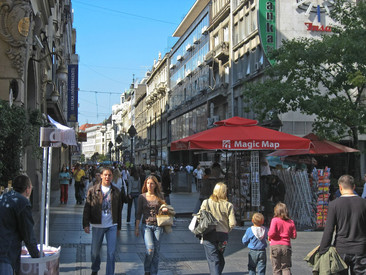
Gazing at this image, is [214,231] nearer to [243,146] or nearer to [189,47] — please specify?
[243,146]

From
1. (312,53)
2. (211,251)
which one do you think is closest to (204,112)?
(312,53)

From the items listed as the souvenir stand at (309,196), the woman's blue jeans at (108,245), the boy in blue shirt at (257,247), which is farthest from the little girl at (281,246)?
the souvenir stand at (309,196)

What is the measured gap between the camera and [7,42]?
14305mm

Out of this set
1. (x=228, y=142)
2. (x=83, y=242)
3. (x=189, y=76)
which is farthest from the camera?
(x=189, y=76)

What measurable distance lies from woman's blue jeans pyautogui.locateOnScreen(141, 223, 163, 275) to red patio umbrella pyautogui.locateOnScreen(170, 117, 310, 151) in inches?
219

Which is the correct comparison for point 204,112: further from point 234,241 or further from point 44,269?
point 44,269

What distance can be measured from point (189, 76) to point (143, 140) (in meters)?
37.4

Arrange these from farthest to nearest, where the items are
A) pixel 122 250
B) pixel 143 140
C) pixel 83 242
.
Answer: pixel 143 140 → pixel 83 242 → pixel 122 250

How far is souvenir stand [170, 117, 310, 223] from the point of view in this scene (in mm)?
13180

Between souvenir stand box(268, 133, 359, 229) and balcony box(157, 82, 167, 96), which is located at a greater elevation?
balcony box(157, 82, 167, 96)

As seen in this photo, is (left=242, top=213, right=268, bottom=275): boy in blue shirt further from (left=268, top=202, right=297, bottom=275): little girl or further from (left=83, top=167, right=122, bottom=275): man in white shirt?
(left=83, top=167, right=122, bottom=275): man in white shirt

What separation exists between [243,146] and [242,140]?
6.4 inches

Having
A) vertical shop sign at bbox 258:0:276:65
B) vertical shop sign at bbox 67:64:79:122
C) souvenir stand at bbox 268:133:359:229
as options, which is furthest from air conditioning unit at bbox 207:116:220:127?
souvenir stand at bbox 268:133:359:229

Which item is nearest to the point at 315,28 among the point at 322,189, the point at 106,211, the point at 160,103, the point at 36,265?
the point at 322,189
